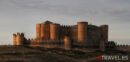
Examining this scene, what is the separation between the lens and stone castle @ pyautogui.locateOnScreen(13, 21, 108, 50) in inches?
5182

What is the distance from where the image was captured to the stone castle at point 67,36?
432 feet

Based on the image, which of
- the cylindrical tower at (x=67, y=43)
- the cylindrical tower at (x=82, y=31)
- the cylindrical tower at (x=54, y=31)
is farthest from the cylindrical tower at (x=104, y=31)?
the cylindrical tower at (x=54, y=31)

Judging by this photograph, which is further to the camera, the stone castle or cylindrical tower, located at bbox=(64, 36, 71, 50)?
the stone castle

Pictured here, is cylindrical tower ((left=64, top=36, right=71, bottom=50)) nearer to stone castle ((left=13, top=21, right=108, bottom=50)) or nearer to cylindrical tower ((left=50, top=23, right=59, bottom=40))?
stone castle ((left=13, top=21, right=108, bottom=50))

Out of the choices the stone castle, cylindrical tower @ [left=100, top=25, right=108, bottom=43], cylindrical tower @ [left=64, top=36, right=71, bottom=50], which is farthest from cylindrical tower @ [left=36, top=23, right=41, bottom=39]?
cylindrical tower @ [left=100, top=25, right=108, bottom=43]

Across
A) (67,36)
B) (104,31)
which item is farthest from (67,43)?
(104,31)

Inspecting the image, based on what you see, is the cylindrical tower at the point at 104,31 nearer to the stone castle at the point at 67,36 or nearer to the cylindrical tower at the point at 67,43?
the stone castle at the point at 67,36

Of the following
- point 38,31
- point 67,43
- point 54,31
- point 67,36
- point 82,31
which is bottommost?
point 67,43

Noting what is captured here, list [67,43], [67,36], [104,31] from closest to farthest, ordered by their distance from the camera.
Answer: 1. [67,43]
2. [67,36]
3. [104,31]

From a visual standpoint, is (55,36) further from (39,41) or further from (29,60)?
(29,60)

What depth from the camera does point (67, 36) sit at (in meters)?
134

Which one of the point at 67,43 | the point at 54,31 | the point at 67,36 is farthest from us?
the point at 54,31

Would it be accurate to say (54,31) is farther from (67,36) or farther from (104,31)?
(104,31)

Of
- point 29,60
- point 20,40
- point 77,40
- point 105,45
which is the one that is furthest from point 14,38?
point 29,60
